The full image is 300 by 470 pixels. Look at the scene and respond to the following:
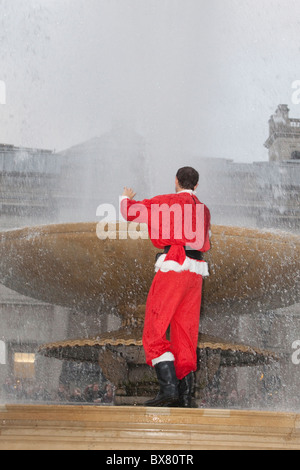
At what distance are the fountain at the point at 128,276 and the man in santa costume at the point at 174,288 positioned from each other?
52 centimetres

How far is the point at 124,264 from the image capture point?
169 inches

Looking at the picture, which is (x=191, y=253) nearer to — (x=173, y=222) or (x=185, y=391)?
(x=173, y=222)

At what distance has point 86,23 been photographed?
11734mm

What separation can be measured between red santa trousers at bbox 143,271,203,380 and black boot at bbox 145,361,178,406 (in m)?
0.07

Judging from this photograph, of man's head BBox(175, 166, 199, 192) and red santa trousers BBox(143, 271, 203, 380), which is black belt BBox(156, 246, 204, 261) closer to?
red santa trousers BBox(143, 271, 203, 380)

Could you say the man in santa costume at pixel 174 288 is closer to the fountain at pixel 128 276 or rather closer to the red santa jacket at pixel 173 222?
the red santa jacket at pixel 173 222

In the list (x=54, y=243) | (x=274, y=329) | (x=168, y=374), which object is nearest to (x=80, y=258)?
(x=54, y=243)

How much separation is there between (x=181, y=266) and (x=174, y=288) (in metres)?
0.12

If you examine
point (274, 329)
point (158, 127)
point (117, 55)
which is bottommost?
point (274, 329)

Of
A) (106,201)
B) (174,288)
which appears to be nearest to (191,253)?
(174,288)

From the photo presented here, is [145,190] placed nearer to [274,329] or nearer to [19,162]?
[19,162]

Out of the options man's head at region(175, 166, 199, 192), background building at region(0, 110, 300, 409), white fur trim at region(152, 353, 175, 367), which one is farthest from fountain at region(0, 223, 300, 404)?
background building at region(0, 110, 300, 409)
